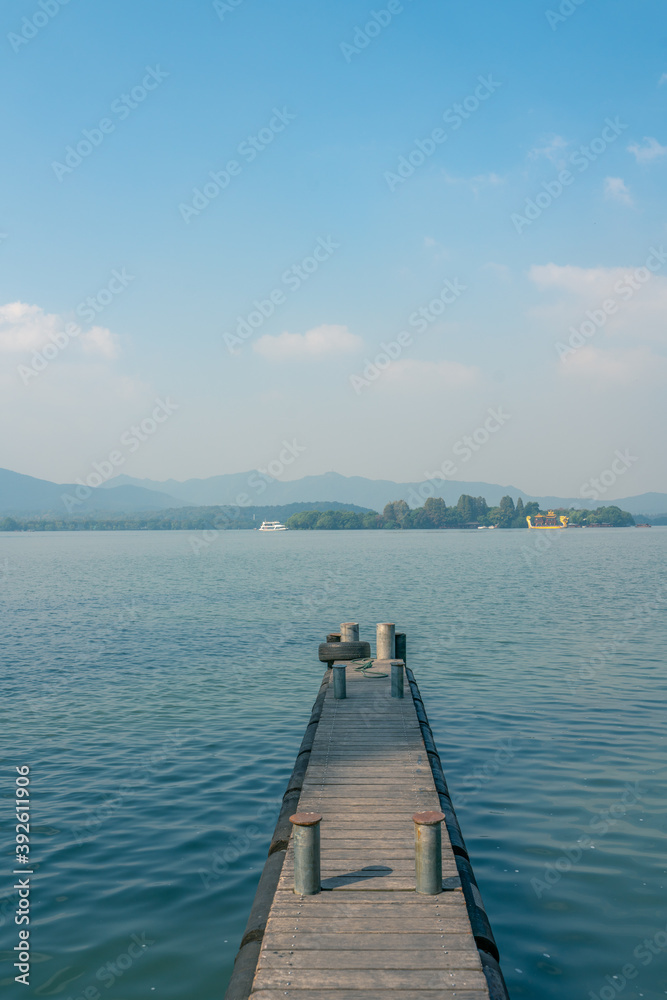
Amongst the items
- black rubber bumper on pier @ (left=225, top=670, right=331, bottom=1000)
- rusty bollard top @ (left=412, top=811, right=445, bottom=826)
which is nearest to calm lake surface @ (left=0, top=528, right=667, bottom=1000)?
black rubber bumper on pier @ (left=225, top=670, right=331, bottom=1000)

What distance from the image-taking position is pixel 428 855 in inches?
325

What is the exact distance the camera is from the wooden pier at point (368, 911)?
22.1ft

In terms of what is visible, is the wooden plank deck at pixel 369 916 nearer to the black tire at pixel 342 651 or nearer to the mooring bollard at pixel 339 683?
the mooring bollard at pixel 339 683

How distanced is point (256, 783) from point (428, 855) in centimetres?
872

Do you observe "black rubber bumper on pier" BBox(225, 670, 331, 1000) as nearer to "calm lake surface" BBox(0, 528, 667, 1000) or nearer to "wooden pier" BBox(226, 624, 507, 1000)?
"wooden pier" BBox(226, 624, 507, 1000)

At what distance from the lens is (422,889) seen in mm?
8352

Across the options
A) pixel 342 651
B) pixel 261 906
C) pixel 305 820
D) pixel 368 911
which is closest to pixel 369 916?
pixel 368 911

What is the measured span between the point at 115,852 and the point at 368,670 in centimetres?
1133

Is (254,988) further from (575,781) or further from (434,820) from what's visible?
(575,781)

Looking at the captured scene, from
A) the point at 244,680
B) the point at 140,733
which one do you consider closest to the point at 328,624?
the point at 244,680

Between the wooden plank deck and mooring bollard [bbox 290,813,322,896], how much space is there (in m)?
0.14

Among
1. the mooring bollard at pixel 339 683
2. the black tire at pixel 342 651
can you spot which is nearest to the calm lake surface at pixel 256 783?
the black tire at pixel 342 651

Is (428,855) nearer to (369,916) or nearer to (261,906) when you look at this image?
(369,916)

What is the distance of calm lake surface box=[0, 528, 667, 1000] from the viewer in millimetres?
9812
